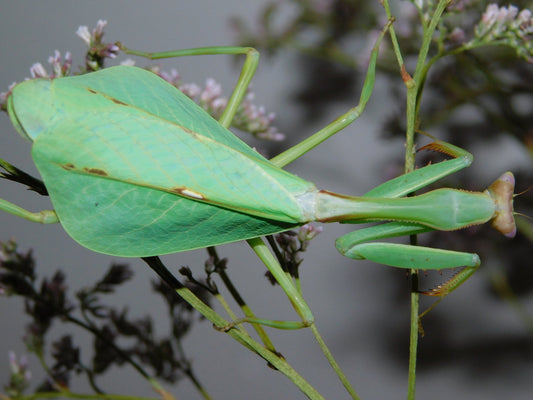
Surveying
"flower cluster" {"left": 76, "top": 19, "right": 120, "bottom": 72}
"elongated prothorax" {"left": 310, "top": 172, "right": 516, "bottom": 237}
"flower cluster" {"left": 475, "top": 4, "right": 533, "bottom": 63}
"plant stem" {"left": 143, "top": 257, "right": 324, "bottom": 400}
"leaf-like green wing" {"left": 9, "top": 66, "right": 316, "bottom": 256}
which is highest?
"flower cluster" {"left": 475, "top": 4, "right": 533, "bottom": 63}

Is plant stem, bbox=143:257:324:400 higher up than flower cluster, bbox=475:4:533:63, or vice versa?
flower cluster, bbox=475:4:533:63

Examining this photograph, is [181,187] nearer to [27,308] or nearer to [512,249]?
[27,308]

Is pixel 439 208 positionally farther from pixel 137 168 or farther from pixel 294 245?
pixel 137 168

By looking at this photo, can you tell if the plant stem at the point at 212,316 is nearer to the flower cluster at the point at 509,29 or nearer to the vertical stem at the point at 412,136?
the vertical stem at the point at 412,136

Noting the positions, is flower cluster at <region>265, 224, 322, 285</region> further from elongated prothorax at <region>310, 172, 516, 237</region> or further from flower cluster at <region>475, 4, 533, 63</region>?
flower cluster at <region>475, 4, 533, 63</region>

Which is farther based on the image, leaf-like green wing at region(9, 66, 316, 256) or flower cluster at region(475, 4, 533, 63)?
flower cluster at region(475, 4, 533, 63)

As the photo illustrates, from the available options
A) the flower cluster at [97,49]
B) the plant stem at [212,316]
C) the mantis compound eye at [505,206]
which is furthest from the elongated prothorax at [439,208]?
the flower cluster at [97,49]

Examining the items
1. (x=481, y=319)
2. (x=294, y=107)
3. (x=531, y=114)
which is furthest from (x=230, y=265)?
(x=531, y=114)

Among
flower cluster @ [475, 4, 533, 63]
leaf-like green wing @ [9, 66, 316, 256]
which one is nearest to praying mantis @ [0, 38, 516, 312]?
leaf-like green wing @ [9, 66, 316, 256]
